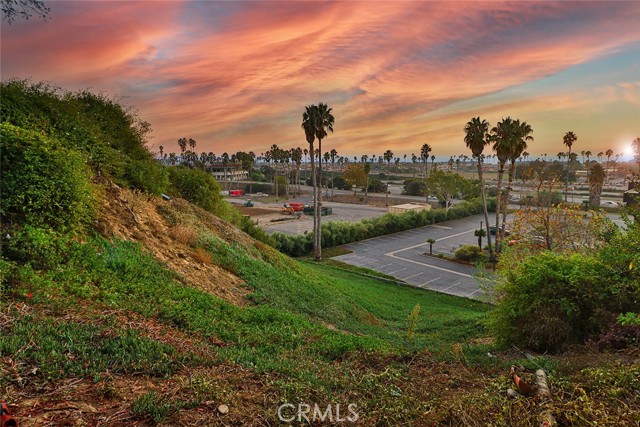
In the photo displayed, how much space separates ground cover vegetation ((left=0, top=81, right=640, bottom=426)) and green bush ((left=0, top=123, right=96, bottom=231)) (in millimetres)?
29

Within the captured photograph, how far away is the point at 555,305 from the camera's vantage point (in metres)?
8.03

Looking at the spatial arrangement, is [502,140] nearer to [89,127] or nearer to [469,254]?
[469,254]

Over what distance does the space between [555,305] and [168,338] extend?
27.0ft

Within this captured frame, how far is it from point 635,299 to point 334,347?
6.68 meters

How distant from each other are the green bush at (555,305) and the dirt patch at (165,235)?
7186 millimetres

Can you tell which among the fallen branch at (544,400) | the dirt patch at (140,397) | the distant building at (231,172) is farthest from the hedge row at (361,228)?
the distant building at (231,172)

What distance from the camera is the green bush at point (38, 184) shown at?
6820mm

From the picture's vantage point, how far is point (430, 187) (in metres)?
67.4

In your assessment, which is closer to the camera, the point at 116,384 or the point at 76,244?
the point at 116,384

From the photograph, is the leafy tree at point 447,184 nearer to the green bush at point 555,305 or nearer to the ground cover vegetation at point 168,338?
the ground cover vegetation at point 168,338

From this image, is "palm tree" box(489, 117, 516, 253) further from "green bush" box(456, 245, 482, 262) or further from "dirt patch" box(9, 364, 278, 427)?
"dirt patch" box(9, 364, 278, 427)

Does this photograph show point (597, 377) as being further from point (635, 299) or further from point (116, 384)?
point (116, 384)

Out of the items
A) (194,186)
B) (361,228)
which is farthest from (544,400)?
(361,228)

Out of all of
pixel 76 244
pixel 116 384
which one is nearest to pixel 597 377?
pixel 116 384
